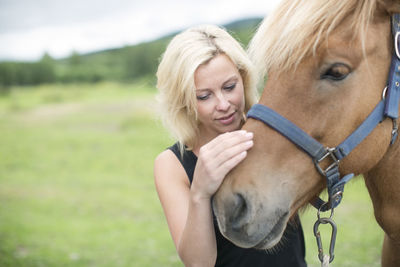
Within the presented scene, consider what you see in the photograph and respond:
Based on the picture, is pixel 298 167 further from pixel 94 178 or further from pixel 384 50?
pixel 94 178

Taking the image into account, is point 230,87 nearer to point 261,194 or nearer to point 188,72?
point 188,72

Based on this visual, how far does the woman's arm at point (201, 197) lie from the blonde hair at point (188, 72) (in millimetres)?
344

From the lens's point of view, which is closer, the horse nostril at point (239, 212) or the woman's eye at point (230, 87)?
the horse nostril at point (239, 212)

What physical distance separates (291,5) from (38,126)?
24.8m

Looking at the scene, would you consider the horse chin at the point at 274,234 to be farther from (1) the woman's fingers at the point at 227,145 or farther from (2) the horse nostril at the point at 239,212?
(1) the woman's fingers at the point at 227,145

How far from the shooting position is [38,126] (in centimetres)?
2377

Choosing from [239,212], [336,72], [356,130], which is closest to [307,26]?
[336,72]

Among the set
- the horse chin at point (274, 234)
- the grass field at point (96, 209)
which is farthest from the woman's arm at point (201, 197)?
the grass field at point (96, 209)

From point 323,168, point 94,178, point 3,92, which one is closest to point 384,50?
point 323,168

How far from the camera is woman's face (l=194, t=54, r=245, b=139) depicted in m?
1.96

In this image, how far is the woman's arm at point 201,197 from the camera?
1526 millimetres

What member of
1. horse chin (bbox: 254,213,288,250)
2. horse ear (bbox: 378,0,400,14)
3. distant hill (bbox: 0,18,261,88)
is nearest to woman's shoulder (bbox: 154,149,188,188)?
horse chin (bbox: 254,213,288,250)

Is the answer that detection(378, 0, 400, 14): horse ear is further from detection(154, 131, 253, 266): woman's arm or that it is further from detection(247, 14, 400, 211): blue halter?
detection(154, 131, 253, 266): woman's arm

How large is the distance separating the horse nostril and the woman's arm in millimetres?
123
